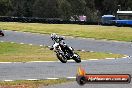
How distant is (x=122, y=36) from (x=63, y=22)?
2076cm

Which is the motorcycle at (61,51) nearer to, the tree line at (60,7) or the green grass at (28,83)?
the green grass at (28,83)

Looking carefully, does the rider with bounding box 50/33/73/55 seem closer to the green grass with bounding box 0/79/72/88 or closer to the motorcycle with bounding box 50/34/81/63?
the motorcycle with bounding box 50/34/81/63

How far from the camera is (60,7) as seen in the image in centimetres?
11219

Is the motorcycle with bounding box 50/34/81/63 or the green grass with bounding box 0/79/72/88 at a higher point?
the green grass with bounding box 0/79/72/88

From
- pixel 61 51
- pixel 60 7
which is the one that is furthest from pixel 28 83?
pixel 60 7

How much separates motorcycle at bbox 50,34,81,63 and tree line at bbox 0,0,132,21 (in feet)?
288

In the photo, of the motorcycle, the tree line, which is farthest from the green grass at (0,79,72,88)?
the tree line

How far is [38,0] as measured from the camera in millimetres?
120500

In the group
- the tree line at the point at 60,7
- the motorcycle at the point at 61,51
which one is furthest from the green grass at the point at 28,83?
the tree line at the point at 60,7

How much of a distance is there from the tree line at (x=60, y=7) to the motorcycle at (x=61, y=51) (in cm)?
8783

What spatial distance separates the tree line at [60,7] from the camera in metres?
112

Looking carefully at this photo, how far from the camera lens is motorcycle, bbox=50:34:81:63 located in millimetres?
20594

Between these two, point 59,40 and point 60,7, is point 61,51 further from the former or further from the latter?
point 60,7

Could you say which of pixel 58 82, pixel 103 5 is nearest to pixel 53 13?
pixel 103 5
